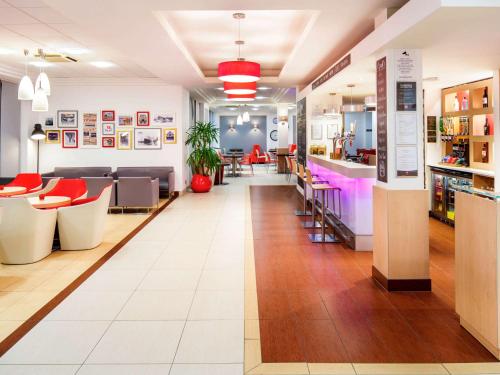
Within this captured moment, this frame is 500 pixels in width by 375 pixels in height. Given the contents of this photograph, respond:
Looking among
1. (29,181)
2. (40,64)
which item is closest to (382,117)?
(29,181)

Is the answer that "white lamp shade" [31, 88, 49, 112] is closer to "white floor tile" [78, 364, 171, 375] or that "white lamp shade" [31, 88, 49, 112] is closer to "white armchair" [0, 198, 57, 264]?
"white armchair" [0, 198, 57, 264]

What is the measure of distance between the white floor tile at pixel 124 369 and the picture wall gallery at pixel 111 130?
903 cm

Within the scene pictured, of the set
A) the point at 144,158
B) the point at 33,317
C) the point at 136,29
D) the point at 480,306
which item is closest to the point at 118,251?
the point at 33,317

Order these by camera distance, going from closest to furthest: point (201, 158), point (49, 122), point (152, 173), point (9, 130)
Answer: point (9, 130) → point (152, 173) → point (49, 122) → point (201, 158)

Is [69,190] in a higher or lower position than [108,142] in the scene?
lower

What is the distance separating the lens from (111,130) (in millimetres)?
11422

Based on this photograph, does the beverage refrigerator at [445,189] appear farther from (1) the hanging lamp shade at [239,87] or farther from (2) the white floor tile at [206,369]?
(2) the white floor tile at [206,369]

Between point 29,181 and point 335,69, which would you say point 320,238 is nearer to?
point 335,69

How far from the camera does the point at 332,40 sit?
639 centimetres

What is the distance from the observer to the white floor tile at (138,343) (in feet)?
9.78

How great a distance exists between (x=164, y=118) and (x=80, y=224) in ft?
19.8

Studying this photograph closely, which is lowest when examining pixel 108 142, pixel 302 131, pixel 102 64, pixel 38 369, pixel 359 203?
pixel 38 369

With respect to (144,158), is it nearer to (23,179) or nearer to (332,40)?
(23,179)

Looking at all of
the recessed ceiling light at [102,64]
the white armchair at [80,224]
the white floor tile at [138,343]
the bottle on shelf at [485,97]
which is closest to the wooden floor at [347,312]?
the white floor tile at [138,343]
